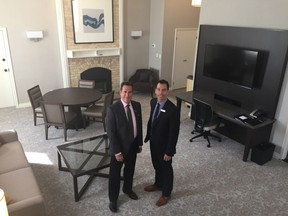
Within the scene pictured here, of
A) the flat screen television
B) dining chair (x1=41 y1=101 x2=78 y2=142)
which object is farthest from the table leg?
the flat screen television

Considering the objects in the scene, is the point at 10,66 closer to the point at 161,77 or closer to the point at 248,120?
the point at 161,77

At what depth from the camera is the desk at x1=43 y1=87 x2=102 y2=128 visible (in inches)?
201

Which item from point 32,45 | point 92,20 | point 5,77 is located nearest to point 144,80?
point 92,20

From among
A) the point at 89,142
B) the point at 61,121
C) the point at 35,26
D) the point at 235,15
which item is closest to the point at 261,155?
the point at 235,15

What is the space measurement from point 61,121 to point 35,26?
9.66ft

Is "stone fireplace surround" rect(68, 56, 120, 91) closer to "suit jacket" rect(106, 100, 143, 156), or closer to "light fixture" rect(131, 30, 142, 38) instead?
"light fixture" rect(131, 30, 142, 38)

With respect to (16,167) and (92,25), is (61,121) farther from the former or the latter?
(92,25)

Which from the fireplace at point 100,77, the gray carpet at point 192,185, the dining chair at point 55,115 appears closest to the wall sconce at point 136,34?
the fireplace at point 100,77

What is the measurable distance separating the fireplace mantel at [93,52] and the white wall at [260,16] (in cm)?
323

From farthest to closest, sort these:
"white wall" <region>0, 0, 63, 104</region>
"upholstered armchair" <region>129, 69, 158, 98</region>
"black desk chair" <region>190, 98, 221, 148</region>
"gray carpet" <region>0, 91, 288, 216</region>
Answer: "upholstered armchair" <region>129, 69, 158, 98</region> < "white wall" <region>0, 0, 63, 104</region> < "black desk chair" <region>190, 98, 221, 148</region> < "gray carpet" <region>0, 91, 288, 216</region>

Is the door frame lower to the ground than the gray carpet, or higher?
higher

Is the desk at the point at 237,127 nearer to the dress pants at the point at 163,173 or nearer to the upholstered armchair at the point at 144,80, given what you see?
the dress pants at the point at 163,173

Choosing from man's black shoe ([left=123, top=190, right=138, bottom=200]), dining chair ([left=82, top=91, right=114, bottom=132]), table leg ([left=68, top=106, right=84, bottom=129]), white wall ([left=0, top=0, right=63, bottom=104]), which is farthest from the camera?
white wall ([left=0, top=0, right=63, bottom=104])

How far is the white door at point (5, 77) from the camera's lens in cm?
611
